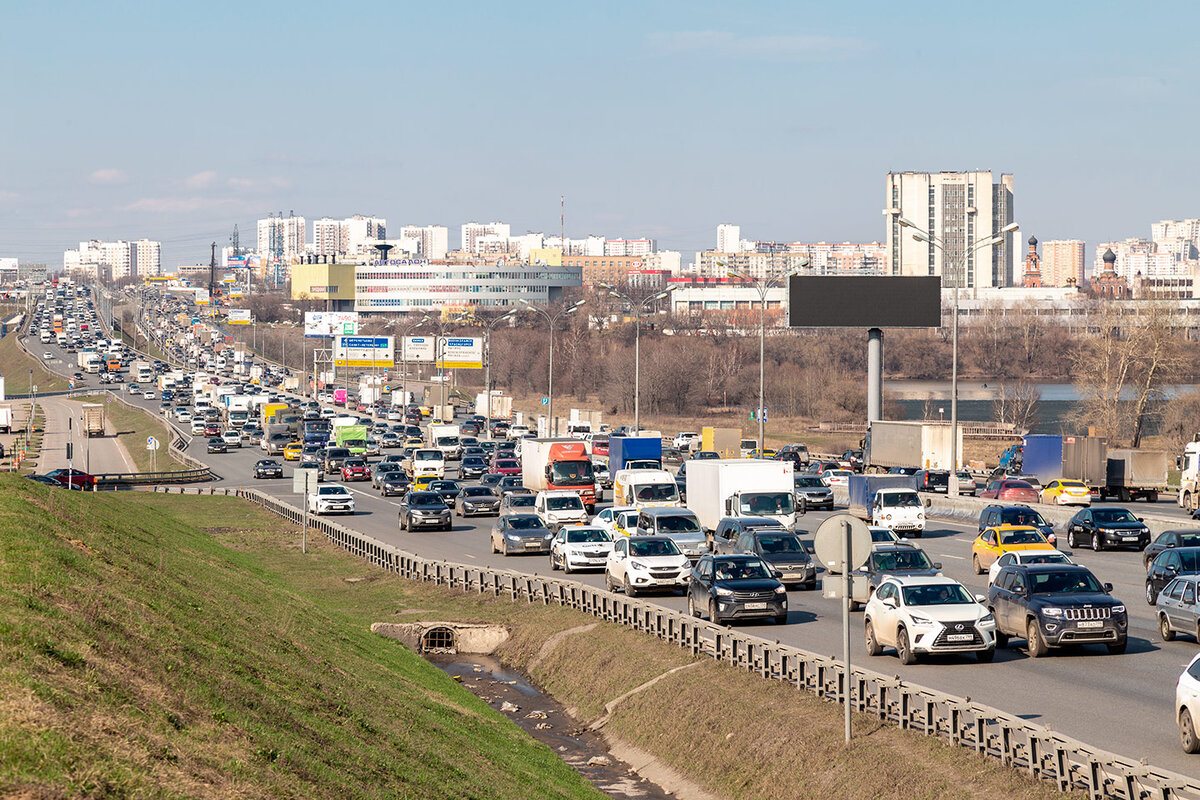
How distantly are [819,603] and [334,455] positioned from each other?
5311 centimetres

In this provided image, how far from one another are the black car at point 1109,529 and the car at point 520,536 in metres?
16.1

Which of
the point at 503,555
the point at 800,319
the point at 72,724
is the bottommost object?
the point at 503,555

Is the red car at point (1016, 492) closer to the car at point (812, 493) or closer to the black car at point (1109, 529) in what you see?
the car at point (812, 493)

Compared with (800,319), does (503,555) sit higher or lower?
lower

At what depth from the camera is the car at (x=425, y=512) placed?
51906mm

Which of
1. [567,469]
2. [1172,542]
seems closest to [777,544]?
[1172,542]

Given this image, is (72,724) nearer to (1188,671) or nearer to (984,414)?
(1188,671)

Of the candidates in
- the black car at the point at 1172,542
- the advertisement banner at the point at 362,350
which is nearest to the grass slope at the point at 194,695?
the black car at the point at 1172,542

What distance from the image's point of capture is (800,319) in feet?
265

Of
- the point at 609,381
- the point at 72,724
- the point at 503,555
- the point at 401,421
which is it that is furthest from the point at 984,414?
the point at 72,724

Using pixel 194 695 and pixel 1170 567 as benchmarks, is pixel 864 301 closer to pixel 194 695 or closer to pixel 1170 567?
pixel 1170 567

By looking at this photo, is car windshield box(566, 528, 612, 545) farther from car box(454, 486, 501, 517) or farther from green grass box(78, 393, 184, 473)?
green grass box(78, 393, 184, 473)

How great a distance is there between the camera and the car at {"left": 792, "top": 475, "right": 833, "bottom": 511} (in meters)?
58.9

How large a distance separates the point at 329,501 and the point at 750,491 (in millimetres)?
22720
